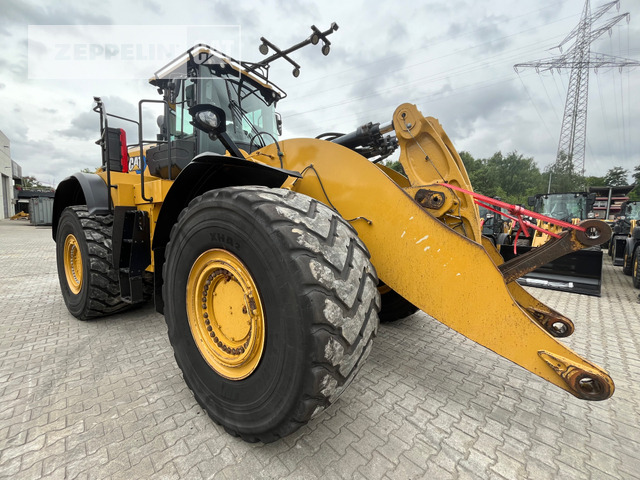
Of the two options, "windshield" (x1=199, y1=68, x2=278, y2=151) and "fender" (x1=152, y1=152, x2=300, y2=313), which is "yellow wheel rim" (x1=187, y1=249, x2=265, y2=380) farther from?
"windshield" (x1=199, y1=68, x2=278, y2=151)

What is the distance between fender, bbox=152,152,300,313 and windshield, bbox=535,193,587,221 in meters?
10.5

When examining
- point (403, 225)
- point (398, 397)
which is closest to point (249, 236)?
point (403, 225)

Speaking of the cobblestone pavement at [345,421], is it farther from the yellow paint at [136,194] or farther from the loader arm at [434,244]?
the yellow paint at [136,194]

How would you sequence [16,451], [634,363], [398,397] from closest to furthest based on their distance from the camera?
[16,451] < [398,397] < [634,363]

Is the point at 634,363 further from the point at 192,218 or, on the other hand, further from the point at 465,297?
the point at 192,218

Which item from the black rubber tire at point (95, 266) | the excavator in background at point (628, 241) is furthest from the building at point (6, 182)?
the excavator in background at point (628, 241)

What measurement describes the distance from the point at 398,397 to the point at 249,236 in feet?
5.21

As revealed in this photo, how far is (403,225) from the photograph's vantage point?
5.98 feet

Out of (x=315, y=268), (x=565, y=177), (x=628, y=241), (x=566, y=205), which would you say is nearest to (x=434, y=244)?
(x=315, y=268)

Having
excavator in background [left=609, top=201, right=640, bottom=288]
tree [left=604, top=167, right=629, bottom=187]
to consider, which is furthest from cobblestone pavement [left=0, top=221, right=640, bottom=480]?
tree [left=604, top=167, right=629, bottom=187]

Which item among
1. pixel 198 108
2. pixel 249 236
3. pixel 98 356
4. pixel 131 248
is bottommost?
pixel 98 356

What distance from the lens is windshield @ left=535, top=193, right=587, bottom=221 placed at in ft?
30.4

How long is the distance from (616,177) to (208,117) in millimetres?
77431

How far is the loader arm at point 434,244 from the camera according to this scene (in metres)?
1.53
